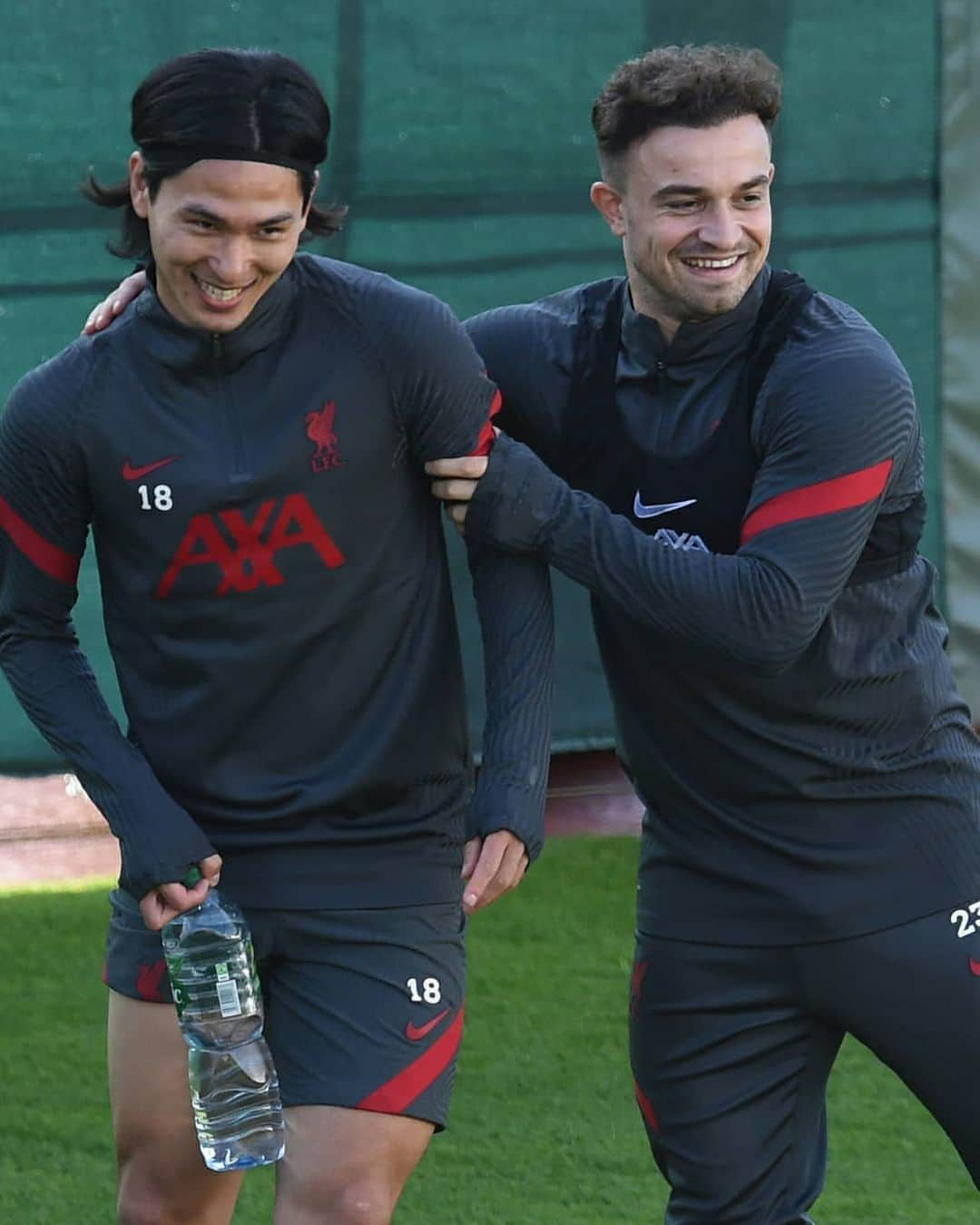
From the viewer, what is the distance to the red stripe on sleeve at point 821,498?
9.70 ft

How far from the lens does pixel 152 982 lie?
10.4 feet

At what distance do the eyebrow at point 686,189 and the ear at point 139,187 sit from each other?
2.29ft

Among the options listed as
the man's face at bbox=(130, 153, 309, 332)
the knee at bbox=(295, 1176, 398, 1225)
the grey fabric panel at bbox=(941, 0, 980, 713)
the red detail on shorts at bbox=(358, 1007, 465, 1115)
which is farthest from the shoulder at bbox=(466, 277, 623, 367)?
the grey fabric panel at bbox=(941, 0, 980, 713)

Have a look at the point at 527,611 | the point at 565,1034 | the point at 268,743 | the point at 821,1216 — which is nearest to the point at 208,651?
the point at 268,743

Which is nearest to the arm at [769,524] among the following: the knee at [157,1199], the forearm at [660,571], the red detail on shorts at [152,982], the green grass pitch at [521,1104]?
the forearm at [660,571]

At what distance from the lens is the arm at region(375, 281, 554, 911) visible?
9.65 feet

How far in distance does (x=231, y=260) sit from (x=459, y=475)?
414 millimetres

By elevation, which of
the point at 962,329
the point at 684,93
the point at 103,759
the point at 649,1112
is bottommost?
the point at 962,329

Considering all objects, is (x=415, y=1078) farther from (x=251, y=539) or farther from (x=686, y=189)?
(x=686, y=189)

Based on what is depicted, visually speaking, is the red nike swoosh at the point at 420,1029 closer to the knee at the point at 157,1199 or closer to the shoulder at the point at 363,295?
the knee at the point at 157,1199

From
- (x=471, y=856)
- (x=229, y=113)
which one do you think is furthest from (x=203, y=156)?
(x=471, y=856)

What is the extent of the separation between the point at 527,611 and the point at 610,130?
2.35ft

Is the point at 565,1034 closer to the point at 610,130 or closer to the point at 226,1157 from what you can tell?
the point at 226,1157

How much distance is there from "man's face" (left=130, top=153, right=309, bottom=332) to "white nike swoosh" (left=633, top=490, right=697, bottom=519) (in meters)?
0.59
